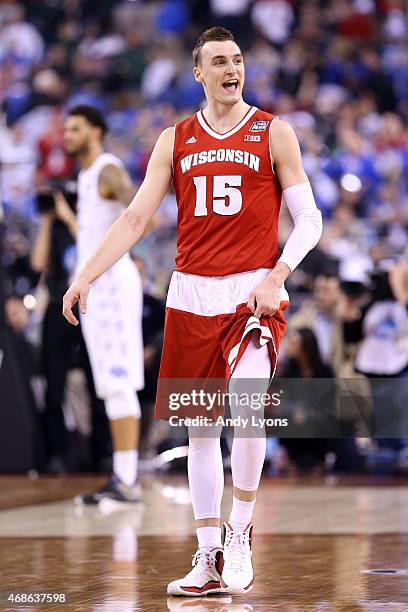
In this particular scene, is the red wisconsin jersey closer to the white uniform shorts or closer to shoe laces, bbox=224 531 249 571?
shoe laces, bbox=224 531 249 571

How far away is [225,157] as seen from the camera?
450 centimetres

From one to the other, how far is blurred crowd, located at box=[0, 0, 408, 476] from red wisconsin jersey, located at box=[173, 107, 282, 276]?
543 centimetres

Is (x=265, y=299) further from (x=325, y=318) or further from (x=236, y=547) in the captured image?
(x=325, y=318)

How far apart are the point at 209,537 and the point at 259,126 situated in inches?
58.9

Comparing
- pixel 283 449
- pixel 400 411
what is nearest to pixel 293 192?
pixel 400 411

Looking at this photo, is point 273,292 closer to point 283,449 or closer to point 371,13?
point 283,449

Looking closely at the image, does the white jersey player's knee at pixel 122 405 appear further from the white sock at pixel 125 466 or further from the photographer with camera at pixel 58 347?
the photographer with camera at pixel 58 347

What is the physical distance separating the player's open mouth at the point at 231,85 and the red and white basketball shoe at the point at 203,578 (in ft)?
5.45

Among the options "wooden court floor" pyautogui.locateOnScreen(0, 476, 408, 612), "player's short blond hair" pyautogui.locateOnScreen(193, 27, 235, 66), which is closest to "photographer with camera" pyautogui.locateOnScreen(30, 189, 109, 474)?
"wooden court floor" pyautogui.locateOnScreen(0, 476, 408, 612)

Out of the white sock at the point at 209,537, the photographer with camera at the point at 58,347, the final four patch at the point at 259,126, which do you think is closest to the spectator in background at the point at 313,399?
the photographer with camera at the point at 58,347

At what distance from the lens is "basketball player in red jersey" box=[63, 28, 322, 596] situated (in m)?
4.42

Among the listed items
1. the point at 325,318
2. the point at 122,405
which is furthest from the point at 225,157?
the point at 325,318

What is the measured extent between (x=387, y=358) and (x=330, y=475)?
1082 mm

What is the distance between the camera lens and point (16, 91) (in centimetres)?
1694
